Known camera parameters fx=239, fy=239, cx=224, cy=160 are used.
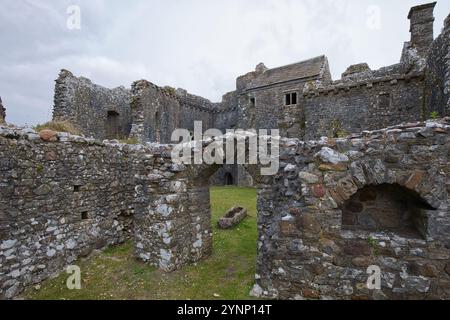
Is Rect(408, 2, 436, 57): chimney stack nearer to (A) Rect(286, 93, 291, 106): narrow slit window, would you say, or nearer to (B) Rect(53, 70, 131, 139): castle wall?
(A) Rect(286, 93, 291, 106): narrow slit window

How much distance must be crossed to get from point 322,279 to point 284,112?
17653 millimetres

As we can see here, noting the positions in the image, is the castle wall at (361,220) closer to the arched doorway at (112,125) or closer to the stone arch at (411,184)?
the stone arch at (411,184)

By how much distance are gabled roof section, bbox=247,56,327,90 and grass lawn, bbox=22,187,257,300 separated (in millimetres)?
17032

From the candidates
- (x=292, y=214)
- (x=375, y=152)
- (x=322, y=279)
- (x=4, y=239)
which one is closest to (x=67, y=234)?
(x=4, y=239)

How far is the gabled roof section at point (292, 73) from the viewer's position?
63.6 ft

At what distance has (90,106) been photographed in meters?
15.0

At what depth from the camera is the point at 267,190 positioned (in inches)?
201

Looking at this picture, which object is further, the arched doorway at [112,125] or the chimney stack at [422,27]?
the arched doorway at [112,125]

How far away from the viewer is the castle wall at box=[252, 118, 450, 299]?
3.72 meters

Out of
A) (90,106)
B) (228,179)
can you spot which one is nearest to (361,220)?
(90,106)

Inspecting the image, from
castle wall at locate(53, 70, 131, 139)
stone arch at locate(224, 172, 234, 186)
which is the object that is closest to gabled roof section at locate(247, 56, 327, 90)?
stone arch at locate(224, 172, 234, 186)

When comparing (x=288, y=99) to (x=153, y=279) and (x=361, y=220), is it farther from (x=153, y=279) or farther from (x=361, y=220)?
(x=153, y=279)

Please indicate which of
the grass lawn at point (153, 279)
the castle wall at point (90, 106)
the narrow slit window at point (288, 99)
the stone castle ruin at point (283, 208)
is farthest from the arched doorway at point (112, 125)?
the narrow slit window at point (288, 99)

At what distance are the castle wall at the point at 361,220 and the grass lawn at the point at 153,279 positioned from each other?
867 millimetres
